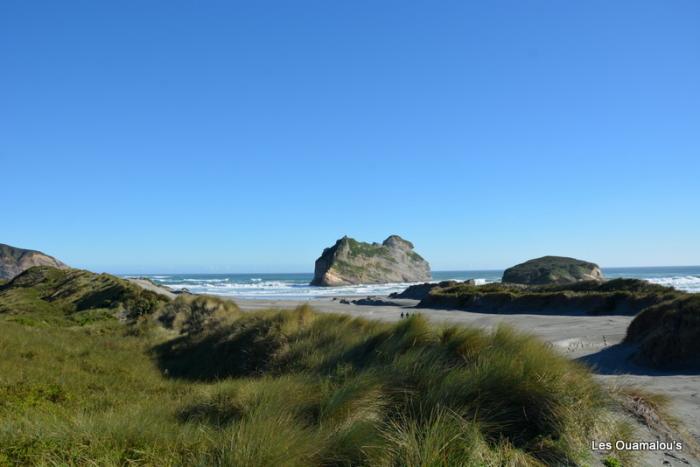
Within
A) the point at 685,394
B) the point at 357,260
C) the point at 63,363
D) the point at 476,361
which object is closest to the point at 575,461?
the point at 476,361

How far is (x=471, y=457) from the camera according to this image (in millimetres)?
4246

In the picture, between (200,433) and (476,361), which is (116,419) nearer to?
(200,433)

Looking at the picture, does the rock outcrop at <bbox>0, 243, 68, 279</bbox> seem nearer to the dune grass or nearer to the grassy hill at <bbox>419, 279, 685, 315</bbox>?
the grassy hill at <bbox>419, 279, 685, 315</bbox>

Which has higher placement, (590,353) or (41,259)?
(41,259)

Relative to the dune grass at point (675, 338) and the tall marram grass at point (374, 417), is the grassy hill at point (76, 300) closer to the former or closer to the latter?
the tall marram grass at point (374, 417)

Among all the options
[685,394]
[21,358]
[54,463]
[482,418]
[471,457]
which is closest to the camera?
[54,463]

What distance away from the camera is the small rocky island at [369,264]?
358ft

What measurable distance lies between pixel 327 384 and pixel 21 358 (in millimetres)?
9858

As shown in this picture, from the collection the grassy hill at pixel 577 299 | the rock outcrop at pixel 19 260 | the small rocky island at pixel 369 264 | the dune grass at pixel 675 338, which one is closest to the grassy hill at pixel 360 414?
the dune grass at pixel 675 338

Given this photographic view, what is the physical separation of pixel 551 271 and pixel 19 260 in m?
90.3

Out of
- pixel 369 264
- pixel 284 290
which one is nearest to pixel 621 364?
pixel 284 290

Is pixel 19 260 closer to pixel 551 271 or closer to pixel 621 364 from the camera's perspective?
pixel 551 271

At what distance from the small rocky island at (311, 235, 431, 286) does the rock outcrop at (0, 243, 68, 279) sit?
167 feet

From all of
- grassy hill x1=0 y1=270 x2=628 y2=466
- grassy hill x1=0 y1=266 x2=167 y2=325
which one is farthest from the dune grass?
grassy hill x1=0 y1=266 x2=167 y2=325
